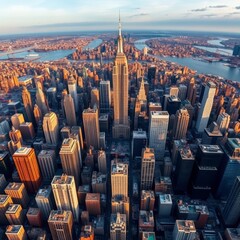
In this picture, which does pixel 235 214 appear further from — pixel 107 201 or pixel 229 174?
pixel 107 201

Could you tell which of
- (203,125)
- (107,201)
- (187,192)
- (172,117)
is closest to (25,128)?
(107,201)

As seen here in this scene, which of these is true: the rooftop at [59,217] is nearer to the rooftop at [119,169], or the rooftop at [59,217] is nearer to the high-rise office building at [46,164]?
the rooftop at [119,169]

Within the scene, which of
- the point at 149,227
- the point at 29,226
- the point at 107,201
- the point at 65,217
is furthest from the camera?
the point at 107,201

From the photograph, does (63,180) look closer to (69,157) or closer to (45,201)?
(45,201)

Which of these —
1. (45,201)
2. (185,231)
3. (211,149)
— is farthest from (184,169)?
(45,201)

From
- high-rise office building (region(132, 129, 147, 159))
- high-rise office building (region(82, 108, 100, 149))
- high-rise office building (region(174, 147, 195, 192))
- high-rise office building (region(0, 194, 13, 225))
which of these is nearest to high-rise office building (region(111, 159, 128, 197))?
high-rise office building (region(174, 147, 195, 192))

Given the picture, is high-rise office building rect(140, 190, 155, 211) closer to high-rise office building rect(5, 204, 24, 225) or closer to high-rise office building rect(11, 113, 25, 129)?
high-rise office building rect(5, 204, 24, 225)

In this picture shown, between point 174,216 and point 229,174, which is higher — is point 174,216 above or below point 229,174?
below
